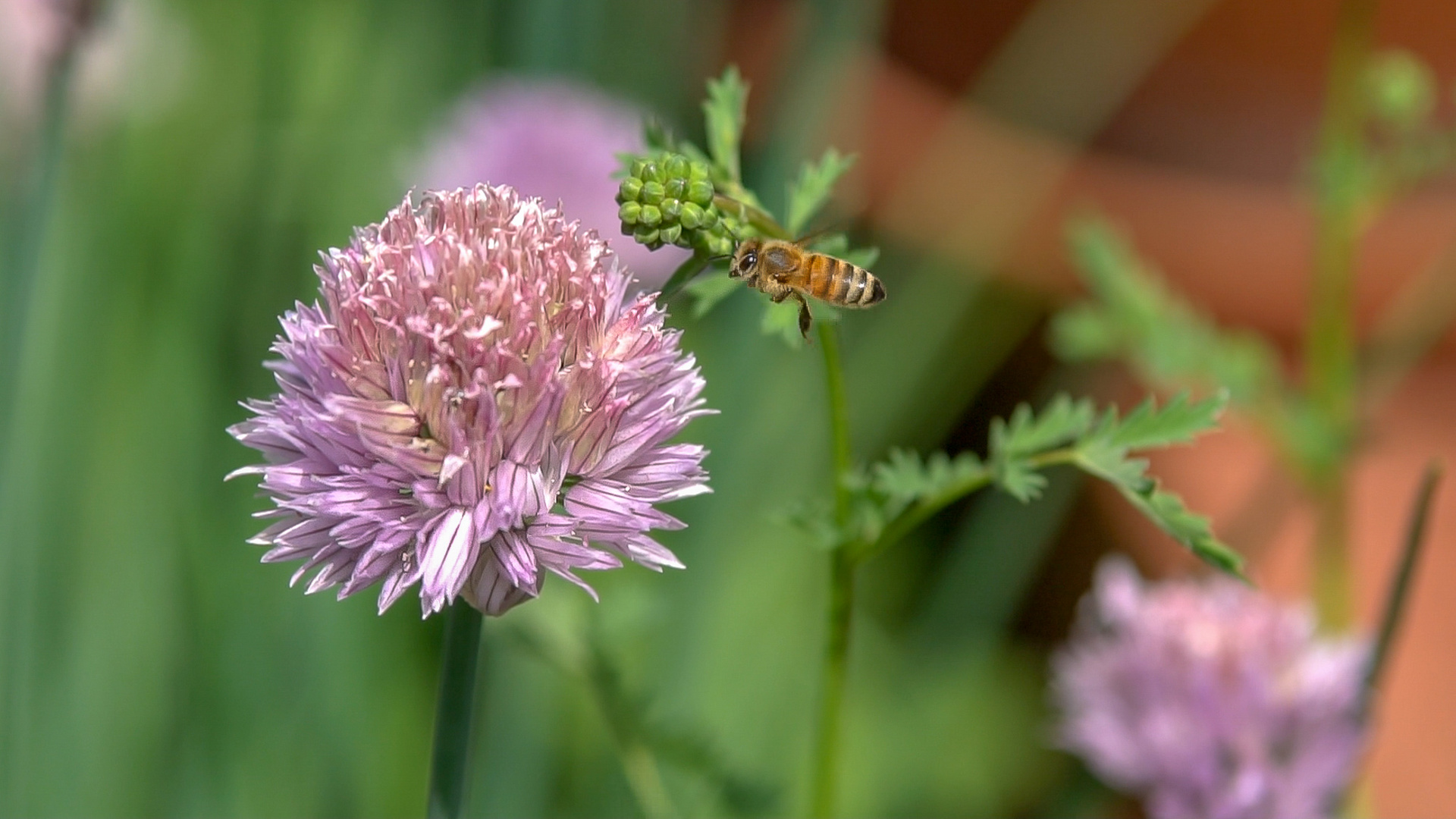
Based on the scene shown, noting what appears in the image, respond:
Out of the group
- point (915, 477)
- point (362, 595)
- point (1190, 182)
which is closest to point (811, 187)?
point (915, 477)

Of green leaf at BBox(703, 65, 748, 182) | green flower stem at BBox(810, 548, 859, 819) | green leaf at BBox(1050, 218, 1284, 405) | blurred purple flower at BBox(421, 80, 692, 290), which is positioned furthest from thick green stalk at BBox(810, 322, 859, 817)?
blurred purple flower at BBox(421, 80, 692, 290)

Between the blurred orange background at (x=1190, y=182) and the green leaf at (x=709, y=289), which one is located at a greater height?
the blurred orange background at (x=1190, y=182)

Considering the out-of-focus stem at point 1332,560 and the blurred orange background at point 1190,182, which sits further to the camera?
the blurred orange background at point 1190,182

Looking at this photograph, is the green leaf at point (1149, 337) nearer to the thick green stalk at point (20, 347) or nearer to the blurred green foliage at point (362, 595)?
the blurred green foliage at point (362, 595)

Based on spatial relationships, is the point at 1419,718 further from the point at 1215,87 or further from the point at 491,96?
the point at 491,96

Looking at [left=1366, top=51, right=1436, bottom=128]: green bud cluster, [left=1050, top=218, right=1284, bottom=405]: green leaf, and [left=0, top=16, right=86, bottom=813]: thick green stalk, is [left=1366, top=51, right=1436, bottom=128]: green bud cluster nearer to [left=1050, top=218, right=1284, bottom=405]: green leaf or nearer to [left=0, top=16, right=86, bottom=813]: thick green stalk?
[left=1050, top=218, right=1284, bottom=405]: green leaf

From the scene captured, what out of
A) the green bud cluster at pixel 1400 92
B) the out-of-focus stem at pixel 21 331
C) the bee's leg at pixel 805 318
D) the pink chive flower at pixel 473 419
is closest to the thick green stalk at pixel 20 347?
the out-of-focus stem at pixel 21 331

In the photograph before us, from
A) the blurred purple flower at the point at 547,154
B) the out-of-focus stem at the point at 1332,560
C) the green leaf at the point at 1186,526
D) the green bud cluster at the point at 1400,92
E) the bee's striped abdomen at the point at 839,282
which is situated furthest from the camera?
the blurred purple flower at the point at 547,154
